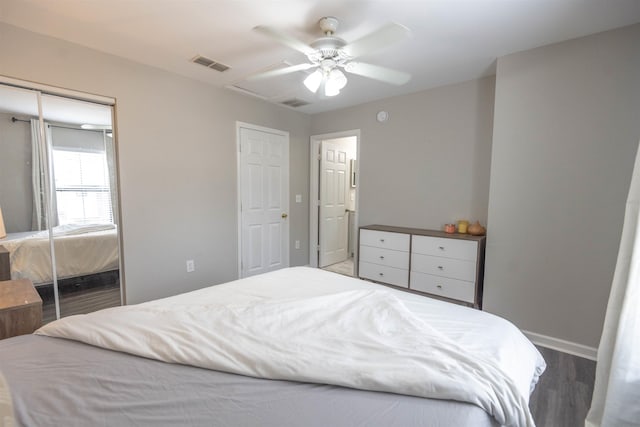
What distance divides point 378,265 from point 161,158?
260cm

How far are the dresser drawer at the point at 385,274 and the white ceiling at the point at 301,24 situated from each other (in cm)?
210

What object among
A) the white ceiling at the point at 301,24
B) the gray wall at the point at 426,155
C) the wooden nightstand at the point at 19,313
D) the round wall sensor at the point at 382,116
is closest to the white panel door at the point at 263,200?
the gray wall at the point at 426,155

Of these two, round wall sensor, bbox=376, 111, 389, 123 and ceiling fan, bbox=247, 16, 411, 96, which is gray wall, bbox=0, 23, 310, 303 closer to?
ceiling fan, bbox=247, 16, 411, 96

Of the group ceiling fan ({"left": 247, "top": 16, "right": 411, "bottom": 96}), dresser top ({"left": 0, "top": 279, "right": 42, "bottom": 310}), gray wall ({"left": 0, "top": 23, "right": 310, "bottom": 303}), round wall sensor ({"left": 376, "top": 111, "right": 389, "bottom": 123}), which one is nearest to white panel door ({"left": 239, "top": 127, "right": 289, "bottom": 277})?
gray wall ({"left": 0, "top": 23, "right": 310, "bottom": 303})

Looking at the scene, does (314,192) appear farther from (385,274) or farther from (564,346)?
(564,346)

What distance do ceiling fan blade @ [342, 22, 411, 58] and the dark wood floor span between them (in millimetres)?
2284

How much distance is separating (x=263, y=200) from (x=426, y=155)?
6.93 feet

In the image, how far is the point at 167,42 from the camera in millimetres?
2281

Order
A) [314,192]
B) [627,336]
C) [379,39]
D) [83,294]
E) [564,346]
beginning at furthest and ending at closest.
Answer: [314,192]
[83,294]
[564,346]
[379,39]
[627,336]

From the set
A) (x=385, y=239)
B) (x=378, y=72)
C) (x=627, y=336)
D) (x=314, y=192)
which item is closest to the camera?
(x=627, y=336)

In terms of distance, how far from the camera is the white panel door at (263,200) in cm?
361

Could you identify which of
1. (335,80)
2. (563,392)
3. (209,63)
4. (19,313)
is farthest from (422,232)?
(19,313)

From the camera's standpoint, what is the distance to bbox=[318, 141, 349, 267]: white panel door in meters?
4.50

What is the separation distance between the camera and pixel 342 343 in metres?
1.14
